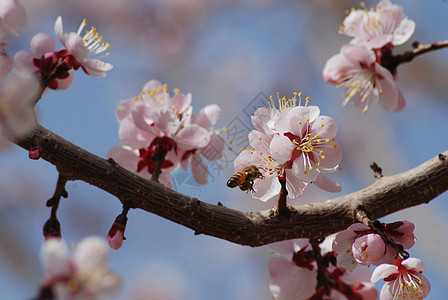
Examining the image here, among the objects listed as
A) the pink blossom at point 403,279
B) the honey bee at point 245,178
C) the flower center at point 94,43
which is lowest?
the pink blossom at point 403,279

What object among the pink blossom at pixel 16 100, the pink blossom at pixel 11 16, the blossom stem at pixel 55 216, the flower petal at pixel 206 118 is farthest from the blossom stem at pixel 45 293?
the flower petal at pixel 206 118

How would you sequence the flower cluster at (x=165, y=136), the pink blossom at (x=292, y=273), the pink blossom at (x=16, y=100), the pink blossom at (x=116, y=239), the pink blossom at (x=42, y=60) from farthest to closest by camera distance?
the flower cluster at (x=165, y=136) < the pink blossom at (x=292, y=273) < the pink blossom at (x=42, y=60) < the pink blossom at (x=116, y=239) < the pink blossom at (x=16, y=100)

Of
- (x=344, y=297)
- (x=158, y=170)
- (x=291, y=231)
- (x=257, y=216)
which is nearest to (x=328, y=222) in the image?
(x=291, y=231)

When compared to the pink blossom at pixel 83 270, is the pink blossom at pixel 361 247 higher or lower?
A: higher

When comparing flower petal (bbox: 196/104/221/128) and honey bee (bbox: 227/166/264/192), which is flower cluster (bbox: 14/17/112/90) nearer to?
flower petal (bbox: 196/104/221/128)

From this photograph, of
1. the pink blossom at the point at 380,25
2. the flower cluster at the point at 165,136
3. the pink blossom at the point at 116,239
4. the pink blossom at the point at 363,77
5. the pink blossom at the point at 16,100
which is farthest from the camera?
the pink blossom at the point at 380,25

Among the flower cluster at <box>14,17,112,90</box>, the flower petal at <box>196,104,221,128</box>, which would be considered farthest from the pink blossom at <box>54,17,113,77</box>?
the flower petal at <box>196,104,221,128</box>

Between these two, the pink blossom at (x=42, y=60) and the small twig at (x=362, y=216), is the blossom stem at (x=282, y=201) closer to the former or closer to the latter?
the small twig at (x=362, y=216)
